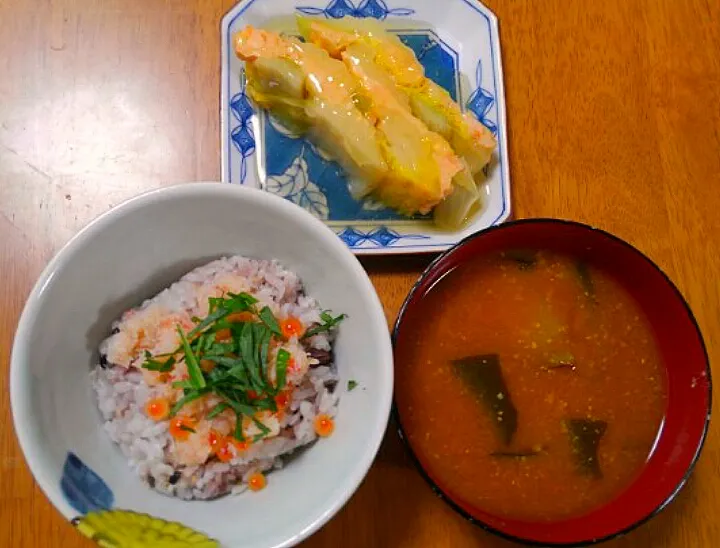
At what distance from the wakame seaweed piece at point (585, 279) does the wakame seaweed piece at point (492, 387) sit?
21 centimetres

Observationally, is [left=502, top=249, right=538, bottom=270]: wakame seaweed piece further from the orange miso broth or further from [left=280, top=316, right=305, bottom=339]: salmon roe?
[left=280, top=316, right=305, bottom=339]: salmon roe

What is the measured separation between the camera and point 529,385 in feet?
4.05

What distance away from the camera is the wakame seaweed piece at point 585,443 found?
123 centimetres

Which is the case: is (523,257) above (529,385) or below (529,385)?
above

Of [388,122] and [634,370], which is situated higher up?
[388,122]

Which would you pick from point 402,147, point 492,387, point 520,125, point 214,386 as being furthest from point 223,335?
point 520,125

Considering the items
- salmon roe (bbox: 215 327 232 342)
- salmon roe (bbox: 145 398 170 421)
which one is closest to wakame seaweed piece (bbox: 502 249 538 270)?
salmon roe (bbox: 215 327 232 342)

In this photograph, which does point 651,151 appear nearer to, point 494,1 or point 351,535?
point 494,1

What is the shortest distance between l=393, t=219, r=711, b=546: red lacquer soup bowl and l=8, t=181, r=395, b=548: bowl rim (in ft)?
0.48

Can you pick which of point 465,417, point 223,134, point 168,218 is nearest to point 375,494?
point 465,417

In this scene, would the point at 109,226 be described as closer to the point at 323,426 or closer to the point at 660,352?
the point at 323,426

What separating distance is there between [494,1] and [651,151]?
18.2 inches

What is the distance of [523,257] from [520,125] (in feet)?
1.26

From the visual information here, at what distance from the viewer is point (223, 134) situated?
1.43 meters
